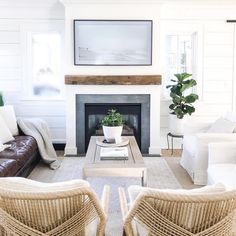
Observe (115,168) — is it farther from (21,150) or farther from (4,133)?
(4,133)

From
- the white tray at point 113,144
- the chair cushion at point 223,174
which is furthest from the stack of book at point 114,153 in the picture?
the chair cushion at point 223,174

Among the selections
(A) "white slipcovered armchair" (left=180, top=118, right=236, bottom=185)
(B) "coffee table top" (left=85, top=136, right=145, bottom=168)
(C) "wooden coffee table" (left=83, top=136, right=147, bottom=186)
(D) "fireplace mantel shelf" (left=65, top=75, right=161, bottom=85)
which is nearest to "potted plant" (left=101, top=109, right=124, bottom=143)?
(B) "coffee table top" (left=85, top=136, right=145, bottom=168)

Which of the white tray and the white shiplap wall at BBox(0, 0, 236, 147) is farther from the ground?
the white shiplap wall at BBox(0, 0, 236, 147)

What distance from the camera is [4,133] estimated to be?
16.2ft

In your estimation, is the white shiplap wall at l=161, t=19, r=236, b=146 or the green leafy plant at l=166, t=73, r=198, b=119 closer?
the green leafy plant at l=166, t=73, r=198, b=119

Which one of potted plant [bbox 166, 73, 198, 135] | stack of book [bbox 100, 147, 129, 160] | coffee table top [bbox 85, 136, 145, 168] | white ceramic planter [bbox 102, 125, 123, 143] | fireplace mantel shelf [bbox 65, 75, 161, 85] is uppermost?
fireplace mantel shelf [bbox 65, 75, 161, 85]

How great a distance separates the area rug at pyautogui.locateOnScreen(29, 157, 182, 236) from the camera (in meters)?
4.45

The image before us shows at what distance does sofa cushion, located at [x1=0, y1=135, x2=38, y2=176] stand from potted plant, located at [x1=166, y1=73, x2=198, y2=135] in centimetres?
225

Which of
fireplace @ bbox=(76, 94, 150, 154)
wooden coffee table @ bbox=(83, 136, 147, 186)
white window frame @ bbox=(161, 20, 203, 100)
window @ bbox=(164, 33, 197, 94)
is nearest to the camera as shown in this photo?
wooden coffee table @ bbox=(83, 136, 147, 186)

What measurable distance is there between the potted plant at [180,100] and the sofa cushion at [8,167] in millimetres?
2929

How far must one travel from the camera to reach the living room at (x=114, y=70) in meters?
5.77

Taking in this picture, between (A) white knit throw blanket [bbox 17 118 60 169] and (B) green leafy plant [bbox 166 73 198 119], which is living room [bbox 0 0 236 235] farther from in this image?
(B) green leafy plant [bbox 166 73 198 119]

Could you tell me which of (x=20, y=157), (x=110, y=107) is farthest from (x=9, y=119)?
(x=110, y=107)

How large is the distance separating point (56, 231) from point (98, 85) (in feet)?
13.3
